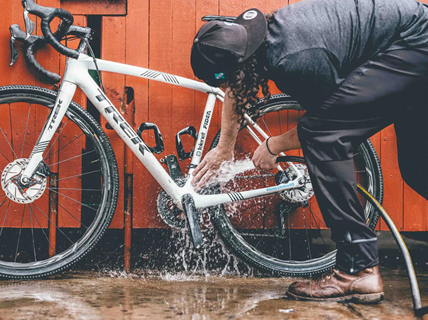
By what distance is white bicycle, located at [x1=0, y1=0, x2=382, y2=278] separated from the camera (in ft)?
8.04

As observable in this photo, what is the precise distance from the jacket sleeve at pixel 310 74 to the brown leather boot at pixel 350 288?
2.44 feet

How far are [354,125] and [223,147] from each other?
659mm

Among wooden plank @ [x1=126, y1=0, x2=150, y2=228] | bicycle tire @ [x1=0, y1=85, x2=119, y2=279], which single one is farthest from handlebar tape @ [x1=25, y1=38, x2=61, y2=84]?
wooden plank @ [x1=126, y1=0, x2=150, y2=228]

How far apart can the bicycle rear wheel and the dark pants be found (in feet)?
2.15

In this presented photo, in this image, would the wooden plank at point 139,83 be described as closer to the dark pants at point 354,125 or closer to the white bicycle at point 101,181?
the white bicycle at point 101,181

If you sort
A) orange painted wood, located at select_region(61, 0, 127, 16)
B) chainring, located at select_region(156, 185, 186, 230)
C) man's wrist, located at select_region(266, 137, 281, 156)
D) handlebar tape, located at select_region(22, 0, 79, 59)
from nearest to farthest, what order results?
1. man's wrist, located at select_region(266, 137, 281, 156)
2. handlebar tape, located at select_region(22, 0, 79, 59)
3. chainring, located at select_region(156, 185, 186, 230)
4. orange painted wood, located at select_region(61, 0, 127, 16)

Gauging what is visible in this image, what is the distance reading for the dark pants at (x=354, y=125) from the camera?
188 centimetres

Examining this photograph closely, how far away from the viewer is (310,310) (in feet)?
6.39

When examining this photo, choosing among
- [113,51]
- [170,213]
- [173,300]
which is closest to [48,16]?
[113,51]

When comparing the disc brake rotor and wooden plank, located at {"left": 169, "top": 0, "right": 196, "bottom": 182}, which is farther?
wooden plank, located at {"left": 169, "top": 0, "right": 196, "bottom": 182}

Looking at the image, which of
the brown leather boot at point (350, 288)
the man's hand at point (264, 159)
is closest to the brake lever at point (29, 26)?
the man's hand at point (264, 159)

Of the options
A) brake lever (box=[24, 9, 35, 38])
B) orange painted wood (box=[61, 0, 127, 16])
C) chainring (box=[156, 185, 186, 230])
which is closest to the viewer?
chainring (box=[156, 185, 186, 230])

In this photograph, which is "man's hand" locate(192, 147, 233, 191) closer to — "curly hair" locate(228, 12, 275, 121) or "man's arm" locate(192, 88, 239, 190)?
"man's arm" locate(192, 88, 239, 190)

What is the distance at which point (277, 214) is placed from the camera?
2863 mm
